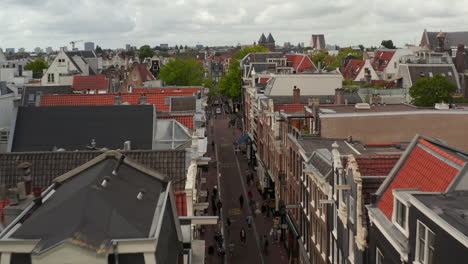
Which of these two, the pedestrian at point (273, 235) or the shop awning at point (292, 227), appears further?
the pedestrian at point (273, 235)

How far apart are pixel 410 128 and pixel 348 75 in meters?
81.8

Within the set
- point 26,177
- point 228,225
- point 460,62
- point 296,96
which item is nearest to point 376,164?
point 26,177

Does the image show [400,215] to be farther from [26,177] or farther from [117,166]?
[26,177]

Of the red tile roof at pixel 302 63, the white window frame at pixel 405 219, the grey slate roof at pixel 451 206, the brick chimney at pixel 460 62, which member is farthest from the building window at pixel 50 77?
the grey slate roof at pixel 451 206

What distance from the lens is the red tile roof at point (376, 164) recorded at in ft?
73.3

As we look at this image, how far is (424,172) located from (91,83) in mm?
66535

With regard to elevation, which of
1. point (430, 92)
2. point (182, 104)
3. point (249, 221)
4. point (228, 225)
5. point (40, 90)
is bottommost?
point (228, 225)

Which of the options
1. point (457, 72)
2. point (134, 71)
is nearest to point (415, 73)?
point (457, 72)

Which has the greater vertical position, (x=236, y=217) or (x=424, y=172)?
(x=424, y=172)

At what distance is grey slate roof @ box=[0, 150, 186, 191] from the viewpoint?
875 inches

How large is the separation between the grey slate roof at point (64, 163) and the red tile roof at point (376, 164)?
7677 millimetres

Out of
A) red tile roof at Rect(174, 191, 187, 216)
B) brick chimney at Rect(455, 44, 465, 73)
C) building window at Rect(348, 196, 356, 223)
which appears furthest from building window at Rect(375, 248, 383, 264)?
brick chimney at Rect(455, 44, 465, 73)

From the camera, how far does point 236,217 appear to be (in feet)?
169

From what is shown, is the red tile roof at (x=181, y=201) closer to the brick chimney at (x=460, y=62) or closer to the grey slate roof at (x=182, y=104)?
the grey slate roof at (x=182, y=104)
